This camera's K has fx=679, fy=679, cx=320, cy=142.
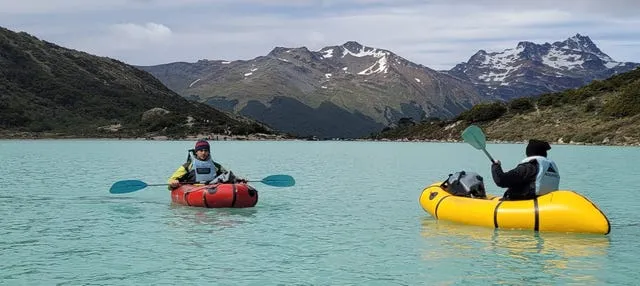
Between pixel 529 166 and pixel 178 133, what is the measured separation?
539 ft

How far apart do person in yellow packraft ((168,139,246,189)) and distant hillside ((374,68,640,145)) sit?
8613cm

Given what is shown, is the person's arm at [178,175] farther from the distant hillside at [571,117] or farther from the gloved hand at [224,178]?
the distant hillside at [571,117]

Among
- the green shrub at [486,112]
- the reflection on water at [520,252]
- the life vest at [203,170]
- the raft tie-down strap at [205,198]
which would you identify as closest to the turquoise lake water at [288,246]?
the reflection on water at [520,252]

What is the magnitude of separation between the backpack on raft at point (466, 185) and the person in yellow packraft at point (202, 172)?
7.34m

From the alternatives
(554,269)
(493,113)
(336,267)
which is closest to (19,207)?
(336,267)

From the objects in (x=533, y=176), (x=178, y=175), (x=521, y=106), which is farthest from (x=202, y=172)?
(x=521, y=106)

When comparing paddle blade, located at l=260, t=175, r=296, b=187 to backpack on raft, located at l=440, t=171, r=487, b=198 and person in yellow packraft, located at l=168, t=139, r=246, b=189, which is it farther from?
backpack on raft, located at l=440, t=171, r=487, b=198

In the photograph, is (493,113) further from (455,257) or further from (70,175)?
(455,257)

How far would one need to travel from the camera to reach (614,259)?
48.5 feet

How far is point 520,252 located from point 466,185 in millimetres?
5049

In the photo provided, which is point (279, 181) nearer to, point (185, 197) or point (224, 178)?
point (224, 178)

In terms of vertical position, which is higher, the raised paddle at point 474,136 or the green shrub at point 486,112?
the green shrub at point 486,112

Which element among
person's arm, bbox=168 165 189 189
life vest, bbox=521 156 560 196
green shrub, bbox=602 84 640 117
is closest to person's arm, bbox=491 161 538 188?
life vest, bbox=521 156 560 196

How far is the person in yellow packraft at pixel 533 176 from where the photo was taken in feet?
57.6
